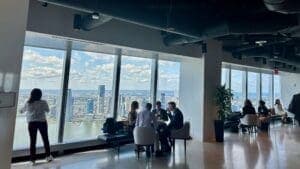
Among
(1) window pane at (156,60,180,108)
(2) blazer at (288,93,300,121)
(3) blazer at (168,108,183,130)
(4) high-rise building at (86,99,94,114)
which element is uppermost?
(1) window pane at (156,60,180,108)

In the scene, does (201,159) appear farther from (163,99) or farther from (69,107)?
(69,107)

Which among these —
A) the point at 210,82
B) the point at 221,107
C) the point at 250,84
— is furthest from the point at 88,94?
the point at 250,84

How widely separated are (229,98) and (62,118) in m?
5.21

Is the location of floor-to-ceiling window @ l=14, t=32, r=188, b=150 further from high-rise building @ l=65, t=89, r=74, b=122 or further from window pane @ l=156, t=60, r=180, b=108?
window pane @ l=156, t=60, r=180, b=108

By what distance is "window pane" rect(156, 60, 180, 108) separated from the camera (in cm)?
854

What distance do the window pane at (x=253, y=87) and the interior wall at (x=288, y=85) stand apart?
2235 millimetres

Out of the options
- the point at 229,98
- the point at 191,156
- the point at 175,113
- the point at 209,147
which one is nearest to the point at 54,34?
the point at 175,113

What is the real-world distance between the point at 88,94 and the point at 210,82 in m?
4.06

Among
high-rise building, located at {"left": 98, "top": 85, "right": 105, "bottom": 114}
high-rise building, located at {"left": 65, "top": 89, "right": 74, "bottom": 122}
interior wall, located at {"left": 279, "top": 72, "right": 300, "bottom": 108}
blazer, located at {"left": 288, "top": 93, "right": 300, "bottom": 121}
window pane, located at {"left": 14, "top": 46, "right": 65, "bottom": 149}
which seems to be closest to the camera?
window pane, located at {"left": 14, "top": 46, "right": 65, "bottom": 149}

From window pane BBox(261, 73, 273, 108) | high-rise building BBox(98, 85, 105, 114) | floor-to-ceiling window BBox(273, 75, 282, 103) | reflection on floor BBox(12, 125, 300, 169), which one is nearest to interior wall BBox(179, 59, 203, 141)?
reflection on floor BBox(12, 125, 300, 169)

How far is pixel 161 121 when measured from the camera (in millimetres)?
6418

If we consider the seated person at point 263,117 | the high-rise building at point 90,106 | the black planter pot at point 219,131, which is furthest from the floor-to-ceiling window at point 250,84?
the high-rise building at point 90,106

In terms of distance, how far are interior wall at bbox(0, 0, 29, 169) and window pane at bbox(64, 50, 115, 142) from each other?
212 inches

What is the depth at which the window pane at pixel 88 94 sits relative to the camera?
21.2ft
